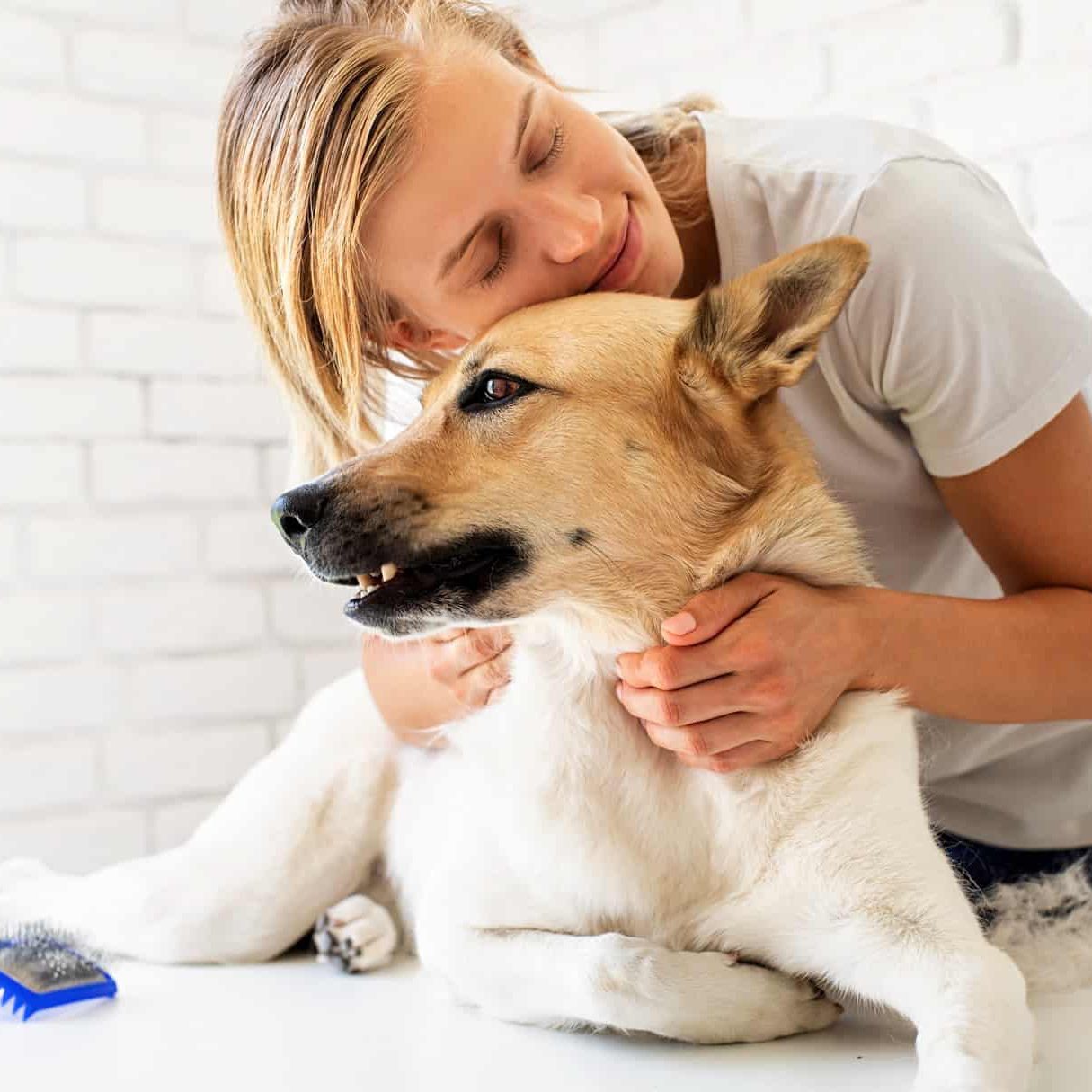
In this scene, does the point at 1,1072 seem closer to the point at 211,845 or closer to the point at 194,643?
the point at 211,845

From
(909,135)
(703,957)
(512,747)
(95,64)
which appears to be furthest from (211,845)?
(95,64)

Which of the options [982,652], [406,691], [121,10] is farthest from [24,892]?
[121,10]

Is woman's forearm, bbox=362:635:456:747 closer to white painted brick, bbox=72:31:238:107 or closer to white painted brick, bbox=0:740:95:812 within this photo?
white painted brick, bbox=0:740:95:812

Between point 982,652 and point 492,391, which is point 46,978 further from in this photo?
point 982,652

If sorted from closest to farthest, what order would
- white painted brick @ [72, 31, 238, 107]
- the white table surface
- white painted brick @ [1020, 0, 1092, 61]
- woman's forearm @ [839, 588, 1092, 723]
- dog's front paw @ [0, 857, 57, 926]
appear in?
the white table surface
woman's forearm @ [839, 588, 1092, 723]
dog's front paw @ [0, 857, 57, 926]
white painted brick @ [1020, 0, 1092, 61]
white painted brick @ [72, 31, 238, 107]

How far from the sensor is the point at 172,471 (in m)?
2.72

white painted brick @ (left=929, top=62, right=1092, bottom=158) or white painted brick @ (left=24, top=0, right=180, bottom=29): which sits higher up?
white painted brick @ (left=24, top=0, right=180, bottom=29)

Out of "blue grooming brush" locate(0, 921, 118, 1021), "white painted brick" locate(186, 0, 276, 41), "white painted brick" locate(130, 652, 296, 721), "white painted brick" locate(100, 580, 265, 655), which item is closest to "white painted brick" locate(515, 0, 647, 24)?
"white painted brick" locate(186, 0, 276, 41)

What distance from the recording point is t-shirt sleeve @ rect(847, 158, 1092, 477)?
1.43 meters

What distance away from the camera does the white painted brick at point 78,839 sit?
2549mm

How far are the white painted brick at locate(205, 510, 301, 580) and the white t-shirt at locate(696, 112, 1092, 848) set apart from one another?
140cm

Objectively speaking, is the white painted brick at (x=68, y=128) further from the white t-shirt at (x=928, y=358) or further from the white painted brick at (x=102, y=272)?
the white t-shirt at (x=928, y=358)

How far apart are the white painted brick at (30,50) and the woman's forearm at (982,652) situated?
79.9 inches

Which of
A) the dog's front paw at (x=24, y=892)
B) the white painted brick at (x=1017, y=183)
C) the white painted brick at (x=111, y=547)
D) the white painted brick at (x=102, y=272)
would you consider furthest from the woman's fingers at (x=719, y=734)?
the white painted brick at (x=102, y=272)
